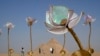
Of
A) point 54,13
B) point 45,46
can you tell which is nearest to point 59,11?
point 54,13

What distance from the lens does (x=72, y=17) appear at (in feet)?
1.09

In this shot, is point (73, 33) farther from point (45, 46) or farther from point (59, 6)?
point (45, 46)

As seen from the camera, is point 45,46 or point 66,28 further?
point 45,46

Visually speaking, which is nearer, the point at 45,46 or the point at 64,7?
the point at 64,7

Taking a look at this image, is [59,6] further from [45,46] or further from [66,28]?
[45,46]

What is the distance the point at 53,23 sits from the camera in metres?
0.33

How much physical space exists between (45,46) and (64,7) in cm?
1954

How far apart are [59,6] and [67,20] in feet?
0.07

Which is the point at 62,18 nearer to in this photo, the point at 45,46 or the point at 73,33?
the point at 73,33

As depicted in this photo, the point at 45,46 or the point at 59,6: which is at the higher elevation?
the point at 59,6

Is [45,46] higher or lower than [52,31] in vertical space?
lower

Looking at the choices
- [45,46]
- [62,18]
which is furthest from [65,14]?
[45,46]

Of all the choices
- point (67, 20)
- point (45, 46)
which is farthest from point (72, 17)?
point (45, 46)

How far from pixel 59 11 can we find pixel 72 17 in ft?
0.07
